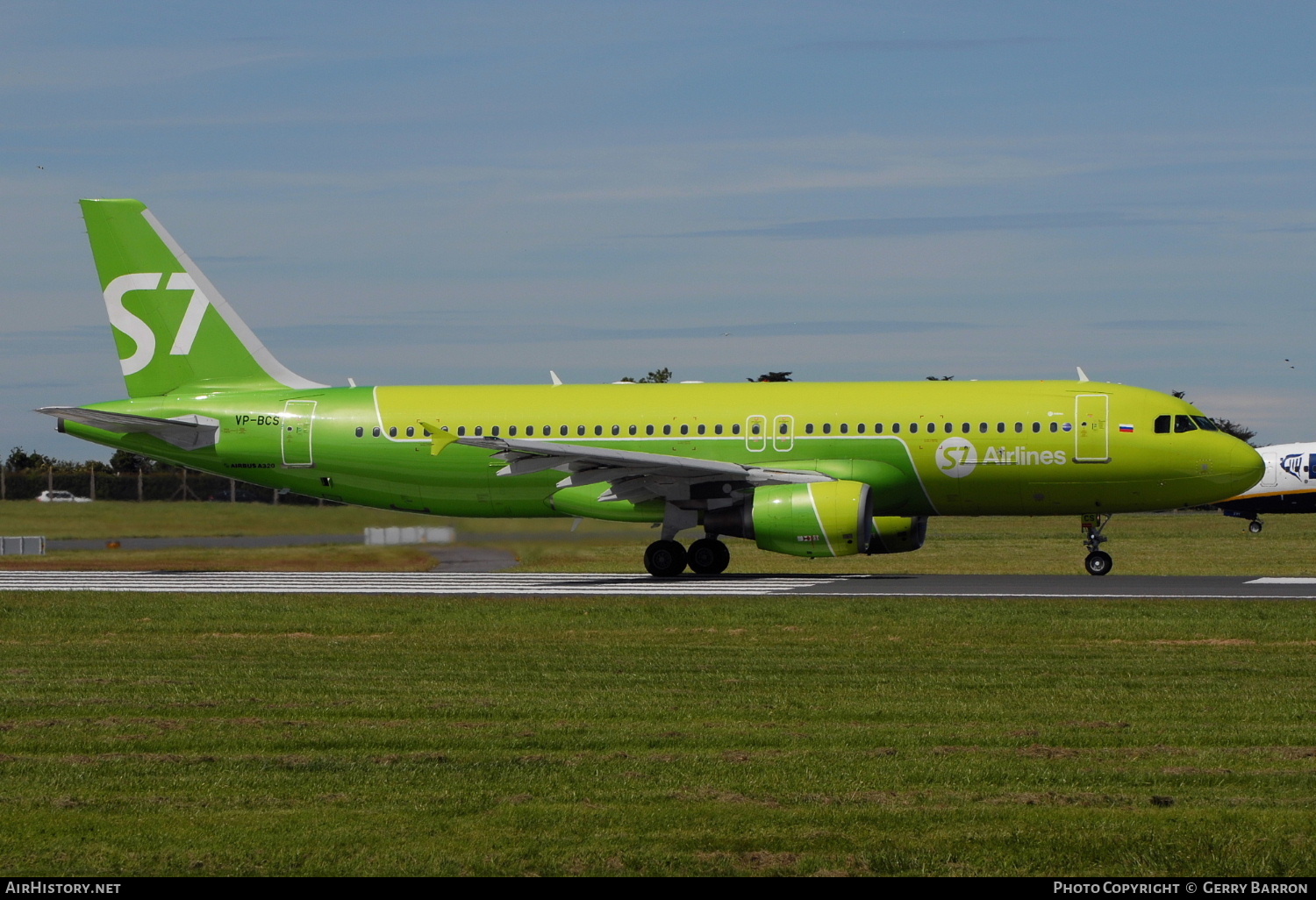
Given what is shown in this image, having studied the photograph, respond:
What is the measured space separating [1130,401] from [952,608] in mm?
10022

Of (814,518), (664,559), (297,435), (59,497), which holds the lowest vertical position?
(664,559)

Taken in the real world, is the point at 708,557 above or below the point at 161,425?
below

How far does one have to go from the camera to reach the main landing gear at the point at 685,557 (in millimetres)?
32312

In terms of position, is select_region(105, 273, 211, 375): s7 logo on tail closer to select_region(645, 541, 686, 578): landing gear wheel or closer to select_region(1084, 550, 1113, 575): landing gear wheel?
select_region(645, 541, 686, 578): landing gear wheel

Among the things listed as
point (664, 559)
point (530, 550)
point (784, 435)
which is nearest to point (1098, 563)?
point (784, 435)

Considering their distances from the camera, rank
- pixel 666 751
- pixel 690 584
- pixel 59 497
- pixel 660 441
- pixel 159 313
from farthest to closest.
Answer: pixel 59 497 < pixel 159 313 < pixel 660 441 < pixel 690 584 < pixel 666 751

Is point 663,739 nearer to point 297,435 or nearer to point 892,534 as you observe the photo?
point 892,534

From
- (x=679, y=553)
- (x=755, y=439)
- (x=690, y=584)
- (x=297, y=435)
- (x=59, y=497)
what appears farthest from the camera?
(x=59, y=497)

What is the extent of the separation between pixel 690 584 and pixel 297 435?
34.6 ft

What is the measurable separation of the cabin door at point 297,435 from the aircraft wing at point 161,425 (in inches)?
63.4

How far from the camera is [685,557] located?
32.8 m

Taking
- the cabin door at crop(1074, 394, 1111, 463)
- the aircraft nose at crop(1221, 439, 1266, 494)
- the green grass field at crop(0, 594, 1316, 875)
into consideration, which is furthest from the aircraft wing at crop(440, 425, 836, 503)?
the green grass field at crop(0, 594, 1316, 875)
